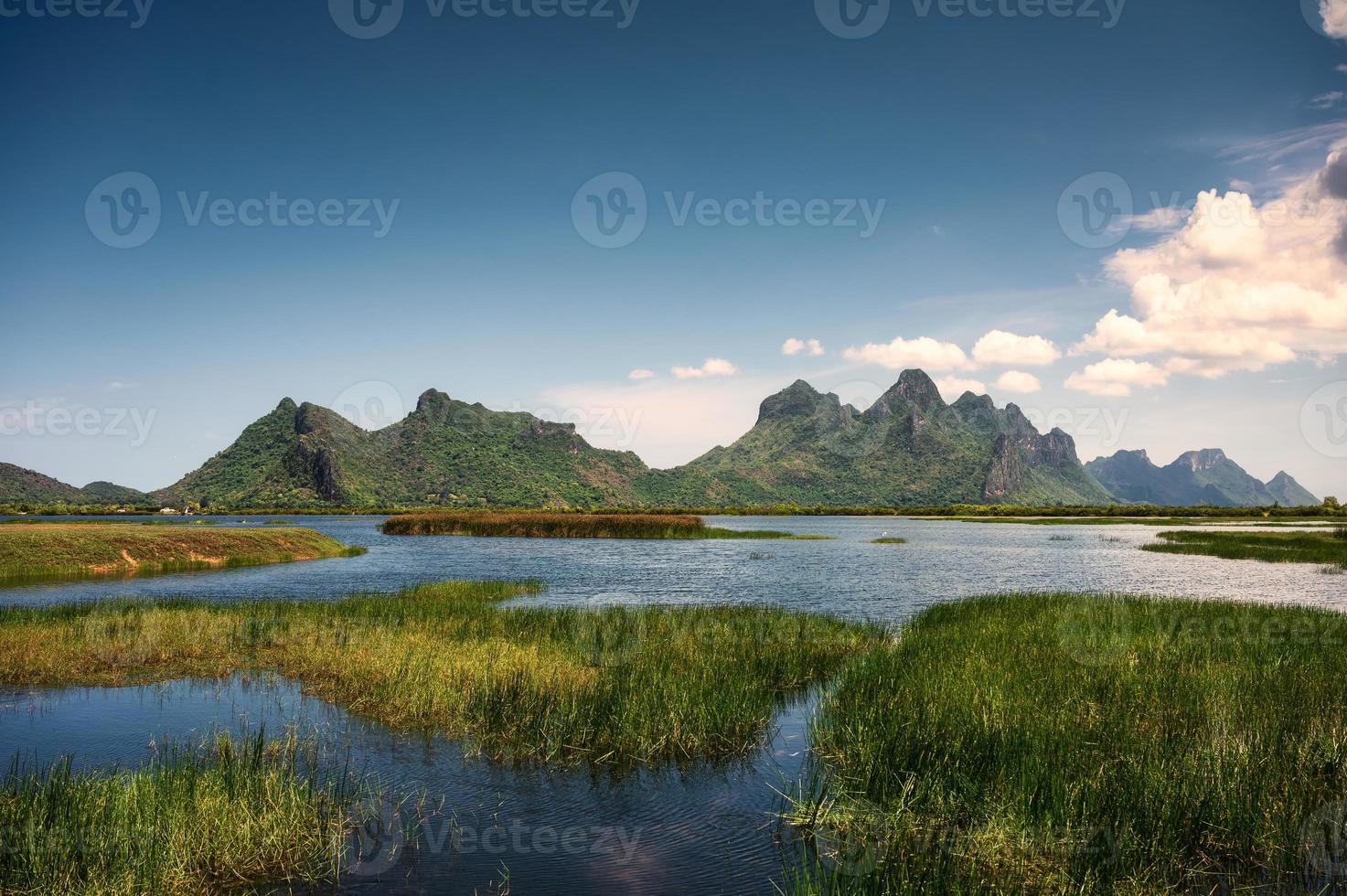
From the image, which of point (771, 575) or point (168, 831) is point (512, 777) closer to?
point (168, 831)

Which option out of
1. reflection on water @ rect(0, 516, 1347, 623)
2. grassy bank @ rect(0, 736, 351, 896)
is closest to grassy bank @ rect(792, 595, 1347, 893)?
grassy bank @ rect(0, 736, 351, 896)

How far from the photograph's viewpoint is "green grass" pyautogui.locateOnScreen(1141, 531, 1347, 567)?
44.1 metres

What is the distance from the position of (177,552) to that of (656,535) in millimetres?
43680

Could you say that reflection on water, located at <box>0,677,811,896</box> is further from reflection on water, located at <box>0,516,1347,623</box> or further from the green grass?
the green grass

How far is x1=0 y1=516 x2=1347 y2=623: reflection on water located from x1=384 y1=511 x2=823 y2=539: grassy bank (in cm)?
1315

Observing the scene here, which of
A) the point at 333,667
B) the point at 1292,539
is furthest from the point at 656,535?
the point at 333,667

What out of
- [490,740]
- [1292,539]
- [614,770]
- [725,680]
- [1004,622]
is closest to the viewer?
[614,770]

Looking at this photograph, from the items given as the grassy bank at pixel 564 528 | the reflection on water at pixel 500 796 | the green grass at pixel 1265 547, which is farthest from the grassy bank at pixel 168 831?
the grassy bank at pixel 564 528

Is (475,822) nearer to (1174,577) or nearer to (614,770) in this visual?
(614,770)

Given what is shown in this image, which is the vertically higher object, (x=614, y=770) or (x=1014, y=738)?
(x=1014, y=738)

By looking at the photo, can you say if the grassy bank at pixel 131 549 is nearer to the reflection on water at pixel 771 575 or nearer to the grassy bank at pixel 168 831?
the reflection on water at pixel 771 575

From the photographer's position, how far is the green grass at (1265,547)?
145ft

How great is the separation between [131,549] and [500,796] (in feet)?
127

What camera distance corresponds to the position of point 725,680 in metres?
14.1
